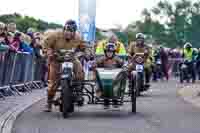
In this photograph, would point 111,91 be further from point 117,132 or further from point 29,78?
point 29,78

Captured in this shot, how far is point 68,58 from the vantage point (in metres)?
15.1

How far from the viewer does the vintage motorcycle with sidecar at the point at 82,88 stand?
14.6 meters

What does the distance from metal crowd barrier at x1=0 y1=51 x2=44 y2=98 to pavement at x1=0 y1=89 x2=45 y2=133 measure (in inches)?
14.0

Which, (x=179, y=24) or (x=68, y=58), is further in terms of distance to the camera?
(x=179, y=24)

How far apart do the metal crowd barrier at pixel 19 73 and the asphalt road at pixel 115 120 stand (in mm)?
2567

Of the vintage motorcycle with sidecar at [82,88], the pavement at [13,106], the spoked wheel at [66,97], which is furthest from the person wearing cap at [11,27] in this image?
the spoked wheel at [66,97]

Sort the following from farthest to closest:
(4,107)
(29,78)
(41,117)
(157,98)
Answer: (29,78) → (157,98) → (4,107) → (41,117)

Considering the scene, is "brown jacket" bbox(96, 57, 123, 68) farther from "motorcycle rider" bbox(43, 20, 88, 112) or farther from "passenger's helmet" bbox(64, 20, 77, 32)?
"passenger's helmet" bbox(64, 20, 77, 32)

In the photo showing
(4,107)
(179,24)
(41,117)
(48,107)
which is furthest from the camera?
(179,24)

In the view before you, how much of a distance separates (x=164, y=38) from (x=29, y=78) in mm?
62376

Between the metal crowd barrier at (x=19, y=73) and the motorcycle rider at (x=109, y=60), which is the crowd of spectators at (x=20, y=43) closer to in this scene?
the metal crowd barrier at (x=19, y=73)

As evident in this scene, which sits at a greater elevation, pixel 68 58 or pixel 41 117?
pixel 68 58

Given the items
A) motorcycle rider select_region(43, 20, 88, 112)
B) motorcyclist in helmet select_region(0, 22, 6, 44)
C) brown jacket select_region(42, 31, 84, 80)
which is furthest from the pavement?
motorcyclist in helmet select_region(0, 22, 6, 44)

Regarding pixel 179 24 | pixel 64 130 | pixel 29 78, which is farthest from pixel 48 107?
pixel 179 24
